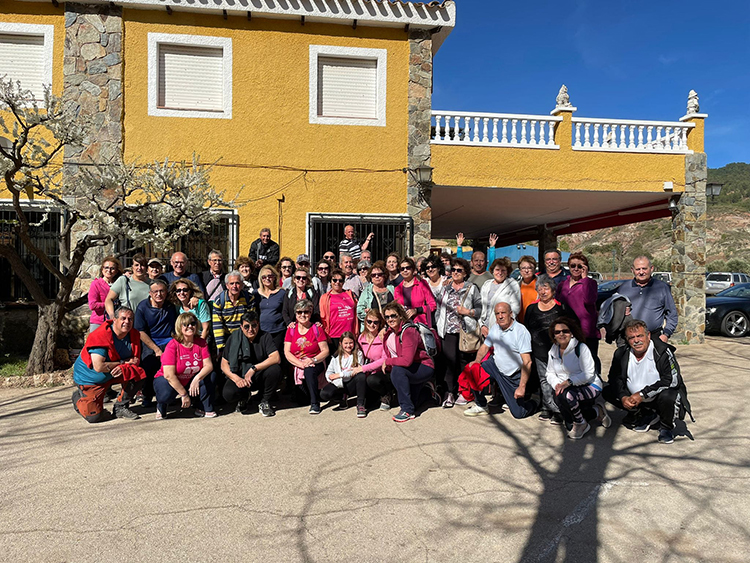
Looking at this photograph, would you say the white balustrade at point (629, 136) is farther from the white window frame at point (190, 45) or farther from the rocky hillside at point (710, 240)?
the rocky hillside at point (710, 240)

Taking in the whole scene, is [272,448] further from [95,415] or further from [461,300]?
[461,300]

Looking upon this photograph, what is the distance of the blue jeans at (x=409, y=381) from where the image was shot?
17.1ft

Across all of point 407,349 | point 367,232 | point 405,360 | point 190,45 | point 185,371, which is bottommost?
point 185,371

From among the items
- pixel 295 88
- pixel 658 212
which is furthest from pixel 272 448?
pixel 658 212

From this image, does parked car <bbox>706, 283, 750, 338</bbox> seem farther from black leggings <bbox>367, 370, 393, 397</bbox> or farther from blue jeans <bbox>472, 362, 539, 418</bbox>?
black leggings <bbox>367, 370, 393, 397</bbox>

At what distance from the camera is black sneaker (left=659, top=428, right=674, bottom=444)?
4.45 meters

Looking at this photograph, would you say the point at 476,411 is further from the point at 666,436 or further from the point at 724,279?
the point at 724,279

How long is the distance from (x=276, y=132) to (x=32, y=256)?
4678 millimetres

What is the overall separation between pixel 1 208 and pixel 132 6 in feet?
13.2

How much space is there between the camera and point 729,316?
39.3 ft

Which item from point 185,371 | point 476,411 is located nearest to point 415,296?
point 476,411

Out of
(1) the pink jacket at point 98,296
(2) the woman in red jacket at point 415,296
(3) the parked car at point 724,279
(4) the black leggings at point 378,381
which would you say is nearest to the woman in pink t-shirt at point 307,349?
(4) the black leggings at point 378,381

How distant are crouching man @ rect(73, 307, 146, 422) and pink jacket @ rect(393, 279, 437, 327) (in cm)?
287

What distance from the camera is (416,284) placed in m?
5.91
